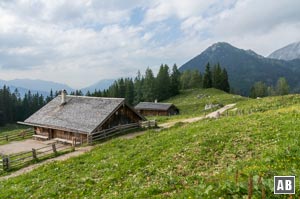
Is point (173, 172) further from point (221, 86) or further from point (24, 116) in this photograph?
point (24, 116)

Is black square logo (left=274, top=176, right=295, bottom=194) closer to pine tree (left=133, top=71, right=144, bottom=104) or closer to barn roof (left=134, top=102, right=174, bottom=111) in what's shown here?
barn roof (left=134, top=102, right=174, bottom=111)

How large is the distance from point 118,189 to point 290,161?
863 centimetres

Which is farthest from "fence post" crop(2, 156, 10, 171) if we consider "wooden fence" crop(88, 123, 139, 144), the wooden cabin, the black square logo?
the black square logo

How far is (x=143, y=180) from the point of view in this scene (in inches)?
616

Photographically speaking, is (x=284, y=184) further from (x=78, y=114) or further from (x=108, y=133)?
(x=78, y=114)

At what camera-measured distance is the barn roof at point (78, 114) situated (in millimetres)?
39188

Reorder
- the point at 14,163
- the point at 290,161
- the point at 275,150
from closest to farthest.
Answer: the point at 290,161 < the point at 275,150 < the point at 14,163

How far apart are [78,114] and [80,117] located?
1.32 m

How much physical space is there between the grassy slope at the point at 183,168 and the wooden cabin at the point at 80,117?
1398cm

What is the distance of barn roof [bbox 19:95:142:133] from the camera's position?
39.2 meters

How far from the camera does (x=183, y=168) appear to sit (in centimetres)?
1623

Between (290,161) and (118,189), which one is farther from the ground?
(290,161)

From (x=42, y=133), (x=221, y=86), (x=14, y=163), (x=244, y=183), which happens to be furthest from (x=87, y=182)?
(x=221, y=86)

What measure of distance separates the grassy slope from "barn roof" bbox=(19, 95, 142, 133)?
14.1 metres
